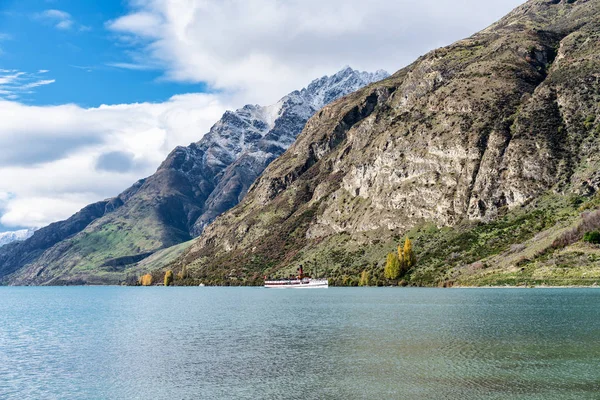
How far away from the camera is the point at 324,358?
6253 centimetres

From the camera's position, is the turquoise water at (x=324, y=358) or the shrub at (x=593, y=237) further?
the shrub at (x=593, y=237)

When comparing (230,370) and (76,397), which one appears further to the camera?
(230,370)

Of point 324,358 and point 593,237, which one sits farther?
point 593,237

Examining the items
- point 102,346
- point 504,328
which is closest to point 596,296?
point 504,328

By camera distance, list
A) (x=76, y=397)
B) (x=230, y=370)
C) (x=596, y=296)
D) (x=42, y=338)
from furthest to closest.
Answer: (x=596, y=296), (x=42, y=338), (x=230, y=370), (x=76, y=397)

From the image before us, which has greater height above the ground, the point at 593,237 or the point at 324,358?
the point at 593,237

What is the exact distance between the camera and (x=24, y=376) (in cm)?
5822

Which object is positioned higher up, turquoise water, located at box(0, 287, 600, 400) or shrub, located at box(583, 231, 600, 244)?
shrub, located at box(583, 231, 600, 244)

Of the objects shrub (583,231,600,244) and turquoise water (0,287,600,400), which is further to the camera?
shrub (583,231,600,244)

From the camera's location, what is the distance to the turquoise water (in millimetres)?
48344

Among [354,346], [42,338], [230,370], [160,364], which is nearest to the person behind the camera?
[230,370]

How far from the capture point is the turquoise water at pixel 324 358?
48344mm

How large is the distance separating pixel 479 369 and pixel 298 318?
201ft

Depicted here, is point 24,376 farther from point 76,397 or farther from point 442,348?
point 442,348
